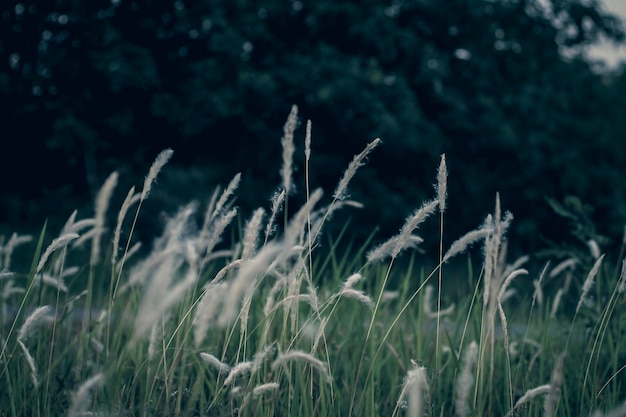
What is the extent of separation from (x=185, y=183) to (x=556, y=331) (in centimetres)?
953

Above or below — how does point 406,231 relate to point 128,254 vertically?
above

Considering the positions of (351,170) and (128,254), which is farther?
(128,254)

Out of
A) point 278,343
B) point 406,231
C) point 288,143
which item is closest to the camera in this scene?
point 406,231

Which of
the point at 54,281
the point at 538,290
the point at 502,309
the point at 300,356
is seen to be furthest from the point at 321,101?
the point at 300,356

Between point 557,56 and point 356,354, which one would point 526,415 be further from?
point 557,56

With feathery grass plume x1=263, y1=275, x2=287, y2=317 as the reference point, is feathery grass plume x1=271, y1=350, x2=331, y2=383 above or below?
above

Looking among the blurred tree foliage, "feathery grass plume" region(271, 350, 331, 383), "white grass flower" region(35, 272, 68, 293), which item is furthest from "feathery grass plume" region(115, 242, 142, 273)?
the blurred tree foliage

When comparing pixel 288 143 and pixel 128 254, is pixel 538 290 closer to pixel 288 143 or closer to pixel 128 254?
pixel 288 143

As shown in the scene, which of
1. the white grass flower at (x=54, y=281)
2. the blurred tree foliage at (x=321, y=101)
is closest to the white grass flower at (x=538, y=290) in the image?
the white grass flower at (x=54, y=281)

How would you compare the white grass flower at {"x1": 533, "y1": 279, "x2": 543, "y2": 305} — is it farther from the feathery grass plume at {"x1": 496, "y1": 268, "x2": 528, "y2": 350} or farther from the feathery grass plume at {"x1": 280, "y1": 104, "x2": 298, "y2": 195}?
the feathery grass plume at {"x1": 280, "y1": 104, "x2": 298, "y2": 195}

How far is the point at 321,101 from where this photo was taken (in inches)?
357

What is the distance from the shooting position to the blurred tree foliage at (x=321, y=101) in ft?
27.8

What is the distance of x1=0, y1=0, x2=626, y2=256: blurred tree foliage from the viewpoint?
8469 mm

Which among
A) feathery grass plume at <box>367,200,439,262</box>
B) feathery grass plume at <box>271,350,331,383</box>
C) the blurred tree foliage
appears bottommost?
the blurred tree foliage
